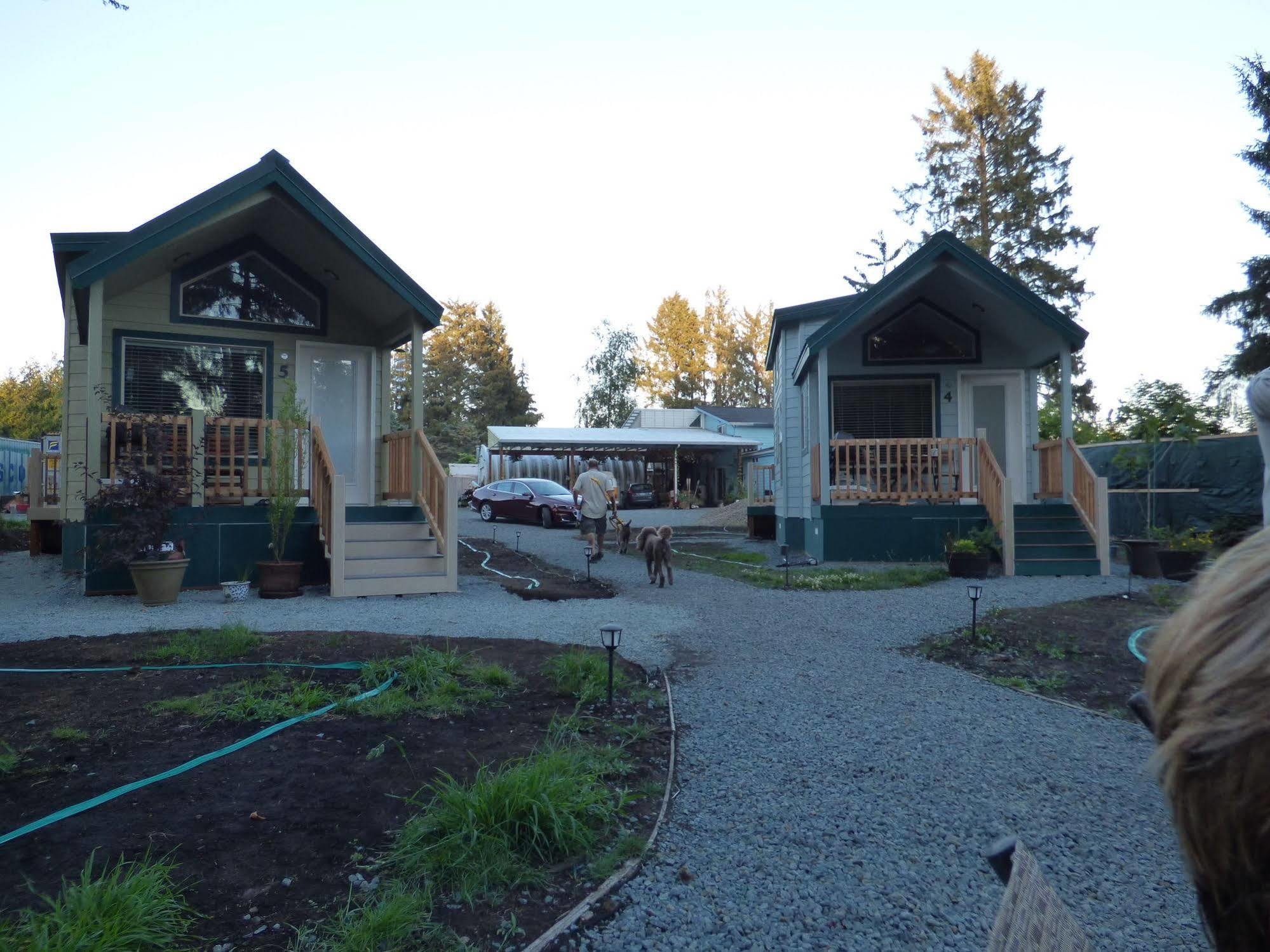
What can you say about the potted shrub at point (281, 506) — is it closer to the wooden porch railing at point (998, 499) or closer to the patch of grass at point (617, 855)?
the patch of grass at point (617, 855)

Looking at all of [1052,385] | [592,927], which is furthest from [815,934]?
[1052,385]

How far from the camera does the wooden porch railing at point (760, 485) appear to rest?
746 inches

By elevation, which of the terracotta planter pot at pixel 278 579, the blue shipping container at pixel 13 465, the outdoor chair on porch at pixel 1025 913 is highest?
the blue shipping container at pixel 13 465

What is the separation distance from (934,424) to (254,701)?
11812 millimetres

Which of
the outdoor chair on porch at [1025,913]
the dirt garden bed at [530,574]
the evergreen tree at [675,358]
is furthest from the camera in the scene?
the evergreen tree at [675,358]

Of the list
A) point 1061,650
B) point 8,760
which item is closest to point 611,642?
point 8,760

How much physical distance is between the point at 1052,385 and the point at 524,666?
27386 millimetres

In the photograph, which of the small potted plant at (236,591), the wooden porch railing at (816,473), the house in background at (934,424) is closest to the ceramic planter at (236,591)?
the small potted plant at (236,591)

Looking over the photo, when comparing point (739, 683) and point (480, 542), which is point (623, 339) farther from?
point (739, 683)

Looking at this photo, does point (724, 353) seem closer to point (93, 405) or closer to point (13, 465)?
point (13, 465)

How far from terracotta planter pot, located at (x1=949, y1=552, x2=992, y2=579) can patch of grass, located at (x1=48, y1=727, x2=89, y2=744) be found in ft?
30.7

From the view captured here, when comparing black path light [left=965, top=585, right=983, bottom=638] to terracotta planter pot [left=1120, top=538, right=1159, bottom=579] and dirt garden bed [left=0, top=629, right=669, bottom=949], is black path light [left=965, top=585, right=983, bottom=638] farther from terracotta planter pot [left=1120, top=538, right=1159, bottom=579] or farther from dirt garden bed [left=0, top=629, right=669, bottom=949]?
terracotta planter pot [left=1120, top=538, right=1159, bottom=579]

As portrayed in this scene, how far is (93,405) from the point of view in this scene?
9070mm

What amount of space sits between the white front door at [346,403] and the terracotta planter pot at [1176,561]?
10359mm
